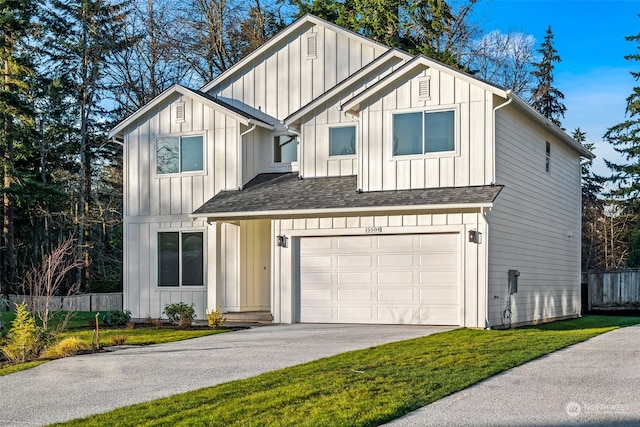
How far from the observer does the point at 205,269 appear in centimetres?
2025

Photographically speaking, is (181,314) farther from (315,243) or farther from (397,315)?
(397,315)

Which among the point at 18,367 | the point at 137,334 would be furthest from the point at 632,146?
the point at 18,367

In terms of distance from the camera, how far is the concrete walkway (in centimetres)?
734

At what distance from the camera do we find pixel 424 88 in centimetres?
1775

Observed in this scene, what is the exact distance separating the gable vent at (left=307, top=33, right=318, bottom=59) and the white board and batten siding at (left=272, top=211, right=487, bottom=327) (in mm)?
5609

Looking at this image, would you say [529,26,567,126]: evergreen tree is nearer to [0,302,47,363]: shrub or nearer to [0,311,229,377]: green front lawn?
[0,311,229,377]: green front lawn

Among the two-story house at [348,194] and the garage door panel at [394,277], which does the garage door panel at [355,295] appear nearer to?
the two-story house at [348,194]

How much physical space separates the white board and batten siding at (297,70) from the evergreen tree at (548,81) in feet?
70.5

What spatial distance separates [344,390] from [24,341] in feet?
20.3

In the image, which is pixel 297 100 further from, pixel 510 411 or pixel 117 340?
pixel 510 411

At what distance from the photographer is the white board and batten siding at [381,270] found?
1684 centimetres

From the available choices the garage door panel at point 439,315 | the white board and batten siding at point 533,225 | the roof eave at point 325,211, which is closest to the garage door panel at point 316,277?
the roof eave at point 325,211

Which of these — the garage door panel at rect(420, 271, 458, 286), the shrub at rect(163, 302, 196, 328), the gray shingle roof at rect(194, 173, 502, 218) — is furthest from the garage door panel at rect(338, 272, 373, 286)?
the shrub at rect(163, 302, 196, 328)

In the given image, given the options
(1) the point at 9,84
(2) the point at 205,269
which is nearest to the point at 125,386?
(2) the point at 205,269
